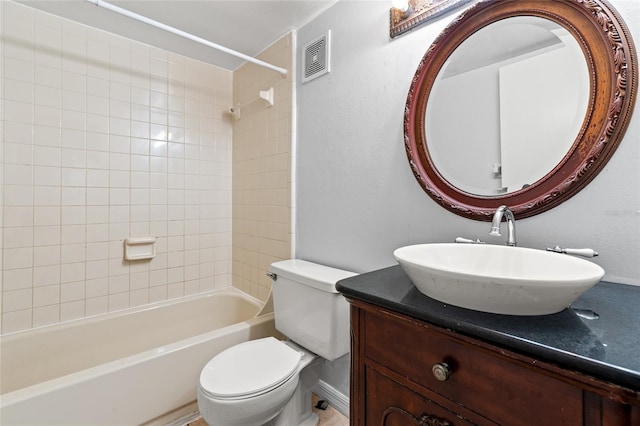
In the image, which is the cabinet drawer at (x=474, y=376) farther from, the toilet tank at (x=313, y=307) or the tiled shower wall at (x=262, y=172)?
the tiled shower wall at (x=262, y=172)

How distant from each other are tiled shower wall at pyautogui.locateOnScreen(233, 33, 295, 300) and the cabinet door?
117 centimetres

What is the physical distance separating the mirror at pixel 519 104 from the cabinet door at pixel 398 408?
651mm

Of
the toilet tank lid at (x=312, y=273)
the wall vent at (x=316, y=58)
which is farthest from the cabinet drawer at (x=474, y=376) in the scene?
the wall vent at (x=316, y=58)

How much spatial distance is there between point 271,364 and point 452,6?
165 centimetres

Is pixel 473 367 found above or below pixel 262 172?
below

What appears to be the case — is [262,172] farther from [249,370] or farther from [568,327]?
[568,327]

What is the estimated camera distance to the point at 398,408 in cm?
73

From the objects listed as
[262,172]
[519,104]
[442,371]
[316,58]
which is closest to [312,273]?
[442,371]

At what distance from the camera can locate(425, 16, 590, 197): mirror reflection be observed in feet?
2.92

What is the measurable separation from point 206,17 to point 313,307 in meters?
1.78

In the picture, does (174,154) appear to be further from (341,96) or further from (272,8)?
(341,96)

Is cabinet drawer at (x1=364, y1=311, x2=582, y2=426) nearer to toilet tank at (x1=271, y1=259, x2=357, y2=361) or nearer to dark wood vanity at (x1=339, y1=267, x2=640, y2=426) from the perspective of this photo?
dark wood vanity at (x1=339, y1=267, x2=640, y2=426)

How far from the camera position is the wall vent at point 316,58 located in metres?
1.62

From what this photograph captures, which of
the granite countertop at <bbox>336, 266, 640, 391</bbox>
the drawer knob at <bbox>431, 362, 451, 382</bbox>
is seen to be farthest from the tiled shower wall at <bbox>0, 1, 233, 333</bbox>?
the drawer knob at <bbox>431, 362, 451, 382</bbox>
